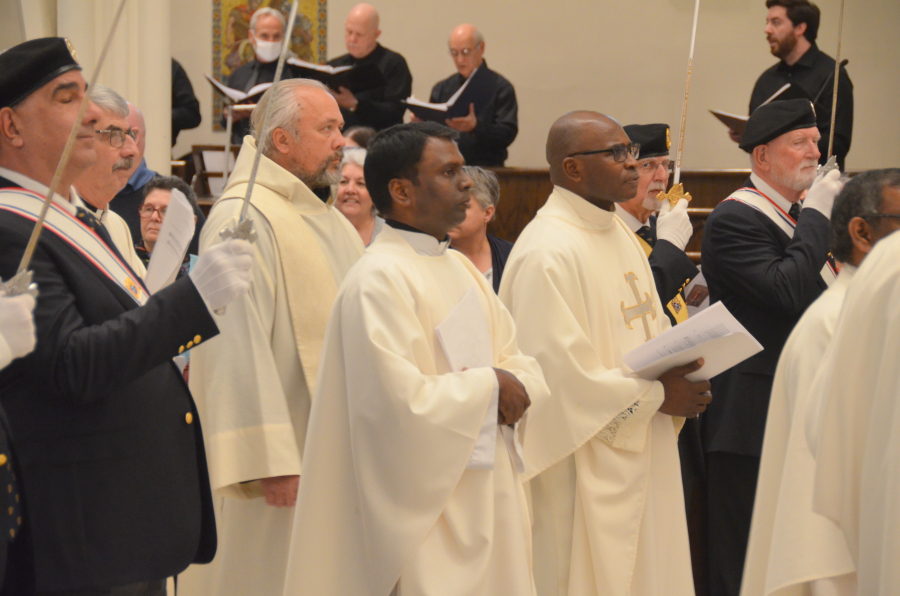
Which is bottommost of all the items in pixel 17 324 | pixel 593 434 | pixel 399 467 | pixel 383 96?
pixel 593 434

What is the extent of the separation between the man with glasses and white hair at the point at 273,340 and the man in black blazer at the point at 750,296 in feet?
5.36

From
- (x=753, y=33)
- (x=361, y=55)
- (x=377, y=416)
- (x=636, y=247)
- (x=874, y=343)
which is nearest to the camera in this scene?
(x=874, y=343)

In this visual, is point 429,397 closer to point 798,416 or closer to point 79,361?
point 79,361

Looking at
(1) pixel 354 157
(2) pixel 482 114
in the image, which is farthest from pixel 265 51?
(1) pixel 354 157

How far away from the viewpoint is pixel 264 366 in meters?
2.83

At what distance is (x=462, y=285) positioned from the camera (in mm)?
2639

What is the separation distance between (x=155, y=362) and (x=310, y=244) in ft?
3.64

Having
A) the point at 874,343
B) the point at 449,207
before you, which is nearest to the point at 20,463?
the point at 449,207

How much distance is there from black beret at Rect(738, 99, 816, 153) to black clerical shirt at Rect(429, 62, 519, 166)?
3213mm

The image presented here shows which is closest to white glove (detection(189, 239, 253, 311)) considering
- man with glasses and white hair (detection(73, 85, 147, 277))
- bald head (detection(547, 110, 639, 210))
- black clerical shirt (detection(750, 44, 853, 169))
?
man with glasses and white hair (detection(73, 85, 147, 277))

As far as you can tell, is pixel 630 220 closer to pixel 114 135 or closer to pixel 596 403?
pixel 596 403

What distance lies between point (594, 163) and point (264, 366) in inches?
53.4

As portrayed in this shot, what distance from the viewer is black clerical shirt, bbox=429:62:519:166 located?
7.38 meters

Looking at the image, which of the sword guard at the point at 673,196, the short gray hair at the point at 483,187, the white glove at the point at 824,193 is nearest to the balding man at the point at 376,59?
the short gray hair at the point at 483,187
